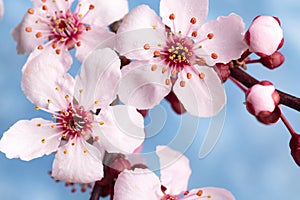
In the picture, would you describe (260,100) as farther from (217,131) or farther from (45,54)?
(45,54)

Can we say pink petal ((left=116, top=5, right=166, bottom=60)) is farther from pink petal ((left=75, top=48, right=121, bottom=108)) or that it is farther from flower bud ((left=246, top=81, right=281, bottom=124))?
flower bud ((left=246, top=81, right=281, bottom=124))

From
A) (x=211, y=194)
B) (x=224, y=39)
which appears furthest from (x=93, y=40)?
(x=211, y=194)

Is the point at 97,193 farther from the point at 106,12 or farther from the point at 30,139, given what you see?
the point at 106,12

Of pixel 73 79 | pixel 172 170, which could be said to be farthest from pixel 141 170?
pixel 73 79

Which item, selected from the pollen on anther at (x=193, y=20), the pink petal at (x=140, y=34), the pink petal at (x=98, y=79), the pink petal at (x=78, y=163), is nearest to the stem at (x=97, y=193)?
the pink petal at (x=78, y=163)

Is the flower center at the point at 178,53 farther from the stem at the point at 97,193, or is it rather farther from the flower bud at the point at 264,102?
the stem at the point at 97,193

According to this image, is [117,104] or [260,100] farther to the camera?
[117,104]

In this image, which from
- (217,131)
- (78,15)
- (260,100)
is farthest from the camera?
(78,15)
